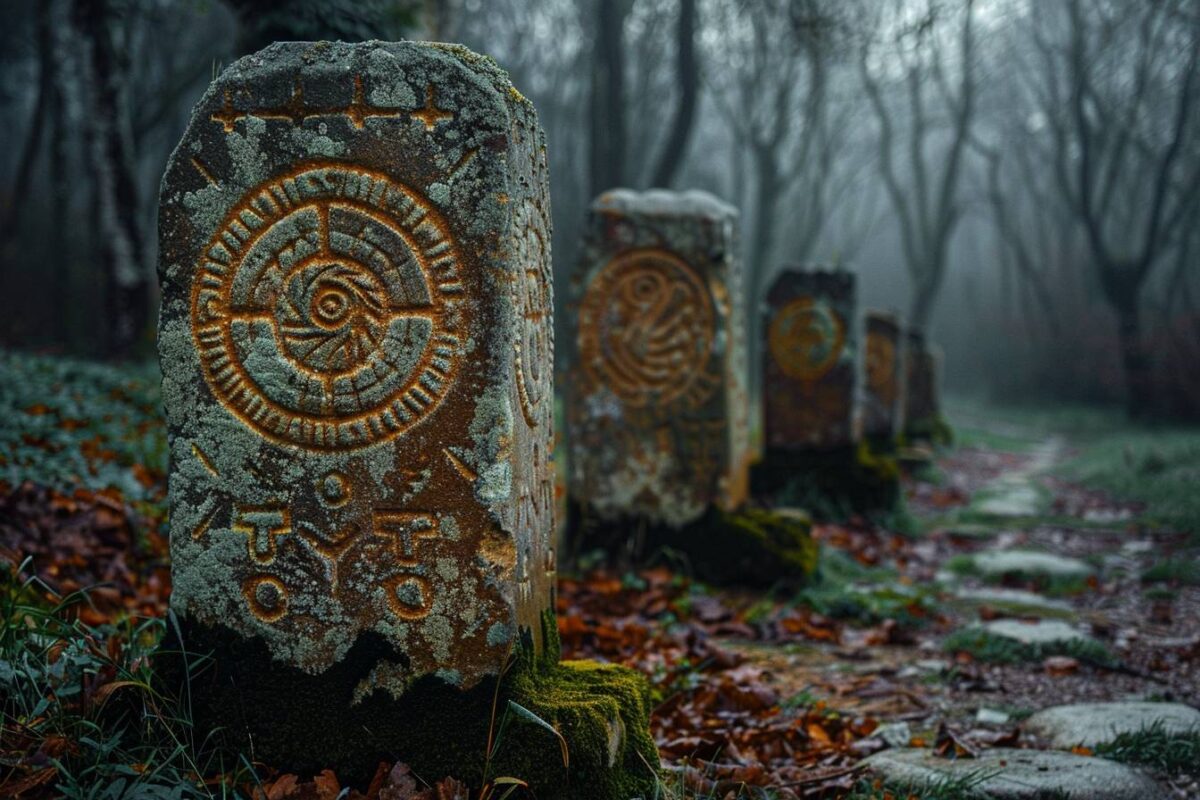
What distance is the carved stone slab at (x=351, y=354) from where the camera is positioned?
2592mm

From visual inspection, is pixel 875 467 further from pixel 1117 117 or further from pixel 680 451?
pixel 1117 117

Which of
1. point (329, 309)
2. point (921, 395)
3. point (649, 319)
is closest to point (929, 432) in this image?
point (921, 395)

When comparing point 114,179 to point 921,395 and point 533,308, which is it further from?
point 921,395

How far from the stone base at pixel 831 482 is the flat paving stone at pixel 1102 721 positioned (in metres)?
4.03

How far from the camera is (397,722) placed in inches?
104

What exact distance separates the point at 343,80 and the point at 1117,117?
16.8 m

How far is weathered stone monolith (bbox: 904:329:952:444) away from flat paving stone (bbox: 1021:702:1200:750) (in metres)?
9.26

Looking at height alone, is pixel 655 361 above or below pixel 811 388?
above

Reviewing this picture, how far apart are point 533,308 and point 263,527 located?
927 millimetres

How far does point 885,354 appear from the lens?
10.9 m

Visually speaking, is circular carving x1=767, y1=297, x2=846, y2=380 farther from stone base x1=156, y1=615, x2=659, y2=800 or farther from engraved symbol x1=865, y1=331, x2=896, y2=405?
stone base x1=156, y1=615, x2=659, y2=800

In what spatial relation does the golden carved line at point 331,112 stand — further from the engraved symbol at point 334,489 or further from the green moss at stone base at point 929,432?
the green moss at stone base at point 929,432

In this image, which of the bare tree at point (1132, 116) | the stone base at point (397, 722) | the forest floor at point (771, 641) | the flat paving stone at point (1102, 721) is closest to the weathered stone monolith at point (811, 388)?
the forest floor at point (771, 641)

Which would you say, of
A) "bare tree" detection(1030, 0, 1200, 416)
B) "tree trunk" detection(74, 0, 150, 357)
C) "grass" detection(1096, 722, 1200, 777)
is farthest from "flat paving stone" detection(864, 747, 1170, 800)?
"bare tree" detection(1030, 0, 1200, 416)
